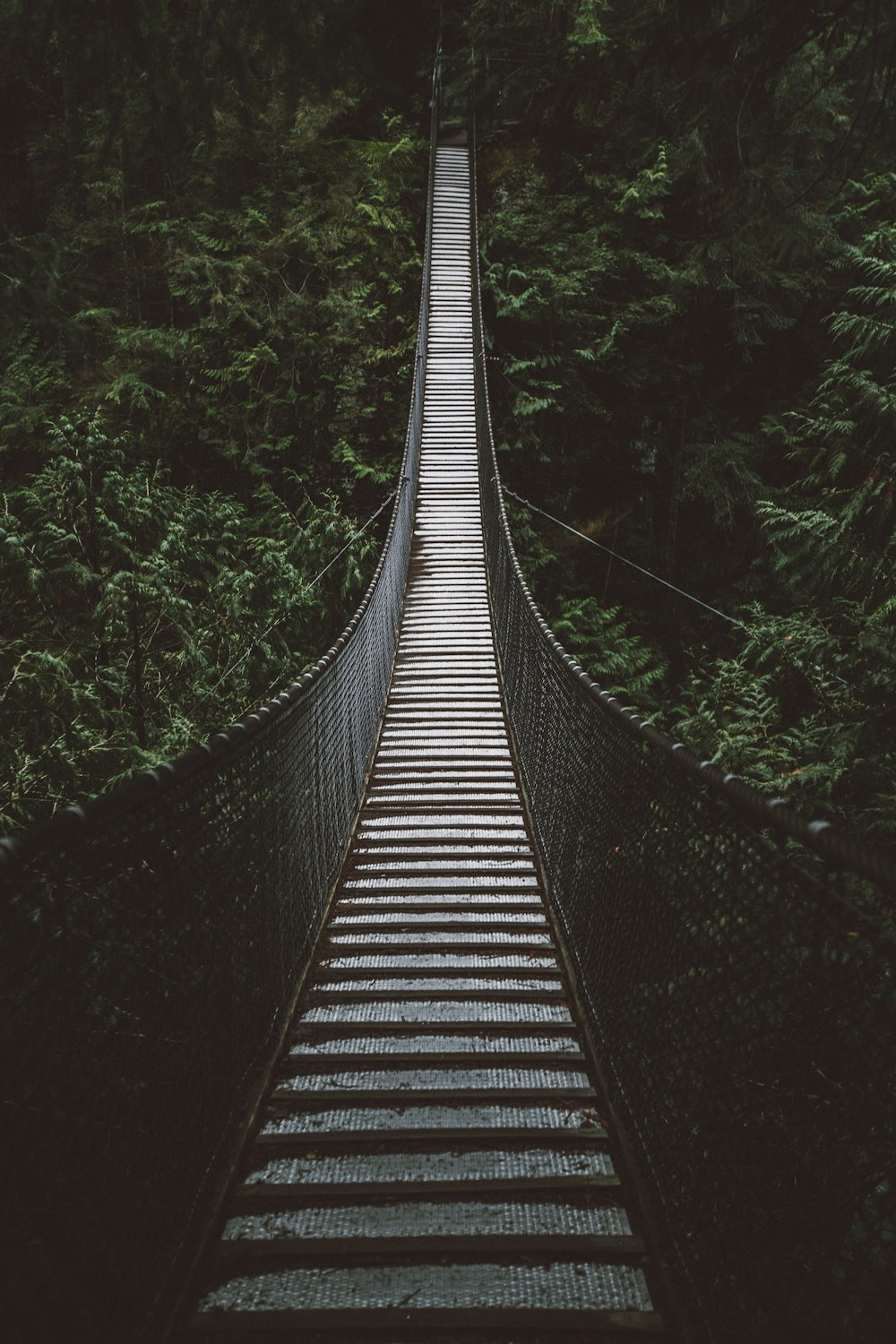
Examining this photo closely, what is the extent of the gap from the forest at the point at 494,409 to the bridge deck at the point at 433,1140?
75.8 inches

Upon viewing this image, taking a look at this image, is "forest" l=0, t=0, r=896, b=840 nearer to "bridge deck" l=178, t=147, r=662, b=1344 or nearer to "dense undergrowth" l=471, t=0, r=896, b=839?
"dense undergrowth" l=471, t=0, r=896, b=839

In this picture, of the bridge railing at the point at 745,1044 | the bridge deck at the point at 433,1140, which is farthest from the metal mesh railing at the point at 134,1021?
the bridge railing at the point at 745,1044

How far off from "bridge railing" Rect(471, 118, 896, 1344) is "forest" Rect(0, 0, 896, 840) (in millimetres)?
2629

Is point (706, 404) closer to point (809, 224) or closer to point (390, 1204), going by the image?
point (809, 224)

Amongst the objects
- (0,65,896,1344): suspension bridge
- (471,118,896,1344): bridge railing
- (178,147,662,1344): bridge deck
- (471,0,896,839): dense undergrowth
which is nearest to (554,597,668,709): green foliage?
(471,0,896,839): dense undergrowth

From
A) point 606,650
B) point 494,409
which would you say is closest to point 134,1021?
point 606,650

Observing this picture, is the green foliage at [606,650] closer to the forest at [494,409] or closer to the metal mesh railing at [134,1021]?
the forest at [494,409]

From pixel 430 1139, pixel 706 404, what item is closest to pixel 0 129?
pixel 706 404

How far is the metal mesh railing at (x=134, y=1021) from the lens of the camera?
3.59ft

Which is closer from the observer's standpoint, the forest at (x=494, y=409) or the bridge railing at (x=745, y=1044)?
the bridge railing at (x=745, y=1044)

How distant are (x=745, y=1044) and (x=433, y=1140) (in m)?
0.84

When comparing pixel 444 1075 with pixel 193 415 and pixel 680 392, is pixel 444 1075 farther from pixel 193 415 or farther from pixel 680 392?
pixel 680 392

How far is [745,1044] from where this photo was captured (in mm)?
1405

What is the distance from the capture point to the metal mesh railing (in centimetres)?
110
